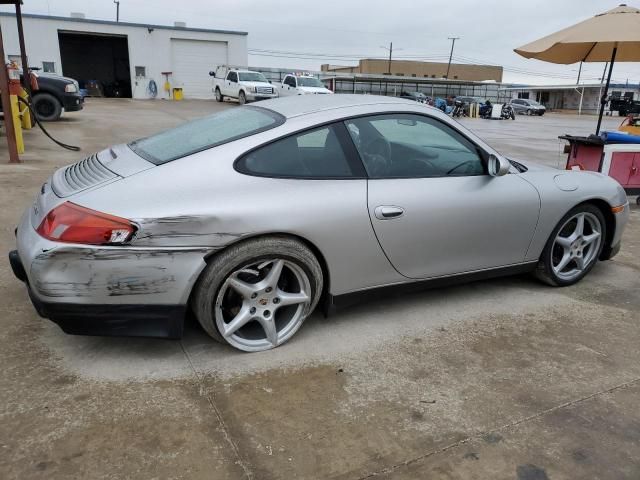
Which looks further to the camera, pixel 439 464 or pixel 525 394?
pixel 525 394

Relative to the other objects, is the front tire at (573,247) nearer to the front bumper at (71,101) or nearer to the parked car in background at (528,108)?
the front bumper at (71,101)

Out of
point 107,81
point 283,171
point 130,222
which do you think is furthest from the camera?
point 107,81

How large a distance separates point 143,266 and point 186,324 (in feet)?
2.68

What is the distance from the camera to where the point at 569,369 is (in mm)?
2781

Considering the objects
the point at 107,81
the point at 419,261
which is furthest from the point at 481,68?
the point at 419,261

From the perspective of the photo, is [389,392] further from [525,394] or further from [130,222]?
[130,222]

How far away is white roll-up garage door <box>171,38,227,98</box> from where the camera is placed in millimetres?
31688

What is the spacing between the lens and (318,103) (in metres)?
3.21

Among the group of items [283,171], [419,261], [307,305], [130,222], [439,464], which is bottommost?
[439,464]

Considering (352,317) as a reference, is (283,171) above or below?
above

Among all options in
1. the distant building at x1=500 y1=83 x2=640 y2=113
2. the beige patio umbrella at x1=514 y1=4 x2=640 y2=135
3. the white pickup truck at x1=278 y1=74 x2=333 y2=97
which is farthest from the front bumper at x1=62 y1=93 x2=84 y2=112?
the distant building at x1=500 y1=83 x2=640 y2=113

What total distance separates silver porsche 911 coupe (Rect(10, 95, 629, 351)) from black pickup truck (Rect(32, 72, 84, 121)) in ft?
37.8

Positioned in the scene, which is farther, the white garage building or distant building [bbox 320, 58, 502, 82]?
distant building [bbox 320, 58, 502, 82]

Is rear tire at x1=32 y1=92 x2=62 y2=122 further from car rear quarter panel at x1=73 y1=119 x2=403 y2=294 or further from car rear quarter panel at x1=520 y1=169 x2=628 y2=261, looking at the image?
car rear quarter panel at x1=520 y1=169 x2=628 y2=261
